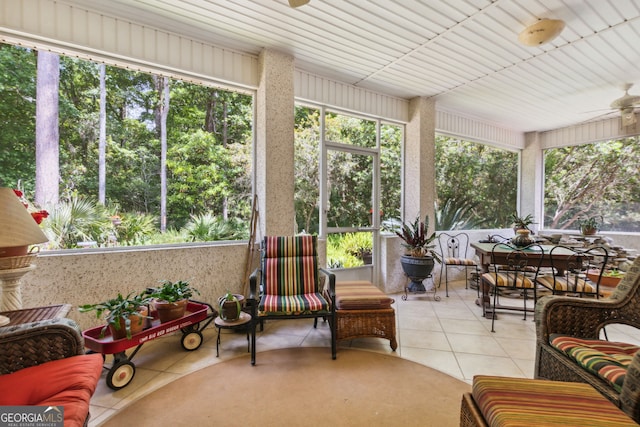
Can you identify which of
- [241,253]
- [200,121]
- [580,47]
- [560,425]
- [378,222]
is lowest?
[560,425]

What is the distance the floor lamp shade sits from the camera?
1.53m

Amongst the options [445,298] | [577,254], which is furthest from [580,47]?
[445,298]

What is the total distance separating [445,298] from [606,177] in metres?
4.36

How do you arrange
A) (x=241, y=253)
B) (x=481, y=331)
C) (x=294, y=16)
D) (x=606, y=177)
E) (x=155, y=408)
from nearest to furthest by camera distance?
(x=155, y=408), (x=294, y=16), (x=481, y=331), (x=241, y=253), (x=606, y=177)

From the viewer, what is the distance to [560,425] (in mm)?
995

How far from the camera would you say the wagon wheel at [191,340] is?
268 centimetres

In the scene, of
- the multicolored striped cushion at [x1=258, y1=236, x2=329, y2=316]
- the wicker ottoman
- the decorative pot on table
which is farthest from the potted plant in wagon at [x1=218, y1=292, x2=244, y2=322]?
the decorative pot on table

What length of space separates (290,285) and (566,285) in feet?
9.70

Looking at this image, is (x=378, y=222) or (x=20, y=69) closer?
(x=20, y=69)

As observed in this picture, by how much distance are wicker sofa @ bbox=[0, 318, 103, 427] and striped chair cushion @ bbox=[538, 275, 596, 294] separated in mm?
4020

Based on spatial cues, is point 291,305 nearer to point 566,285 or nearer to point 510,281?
point 510,281

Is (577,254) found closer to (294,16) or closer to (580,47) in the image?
(580,47)

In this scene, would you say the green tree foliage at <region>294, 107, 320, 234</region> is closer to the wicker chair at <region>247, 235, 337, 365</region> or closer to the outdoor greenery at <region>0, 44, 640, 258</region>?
the outdoor greenery at <region>0, 44, 640, 258</region>

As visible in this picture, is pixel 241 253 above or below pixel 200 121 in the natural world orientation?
below
